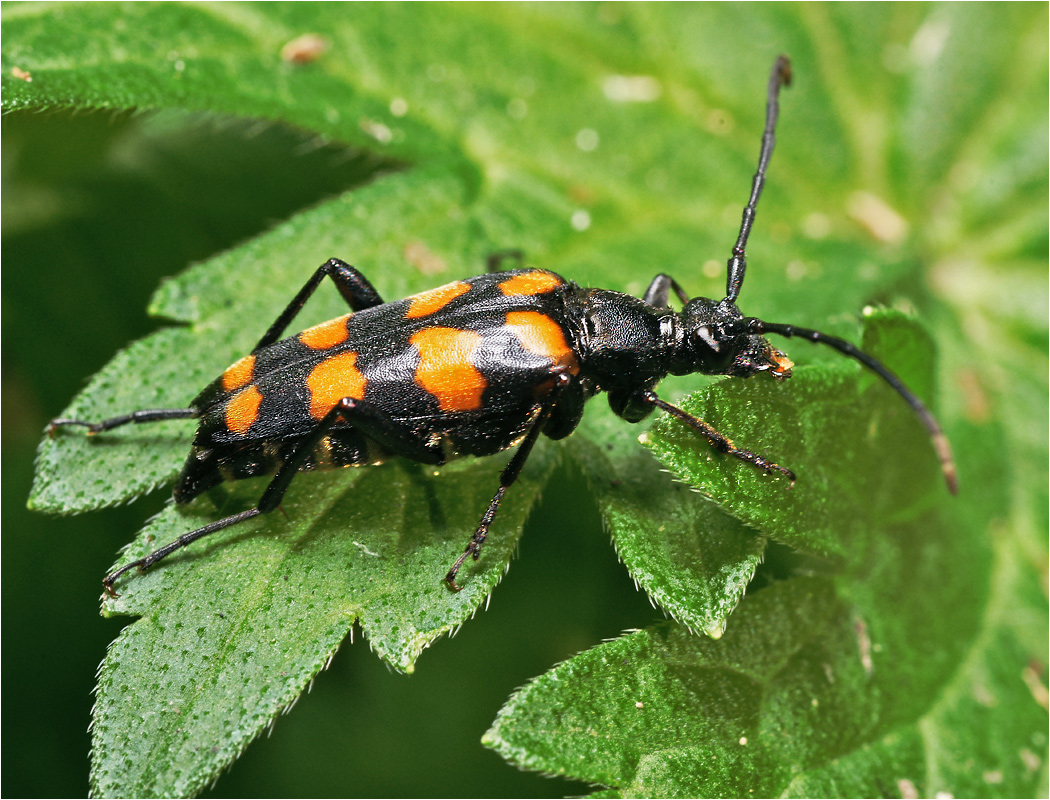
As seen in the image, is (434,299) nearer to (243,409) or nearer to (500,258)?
(500,258)

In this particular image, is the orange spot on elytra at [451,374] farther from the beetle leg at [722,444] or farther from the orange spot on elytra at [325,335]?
the beetle leg at [722,444]

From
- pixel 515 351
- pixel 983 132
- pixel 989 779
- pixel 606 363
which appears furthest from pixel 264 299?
pixel 983 132

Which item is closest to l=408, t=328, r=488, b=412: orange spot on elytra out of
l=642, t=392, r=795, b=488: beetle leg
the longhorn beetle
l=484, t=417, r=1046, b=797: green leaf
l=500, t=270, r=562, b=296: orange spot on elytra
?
the longhorn beetle

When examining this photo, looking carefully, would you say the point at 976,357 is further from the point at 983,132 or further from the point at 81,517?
the point at 81,517

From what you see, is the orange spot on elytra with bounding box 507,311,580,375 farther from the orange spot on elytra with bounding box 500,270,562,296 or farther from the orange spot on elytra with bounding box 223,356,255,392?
the orange spot on elytra with bounding box 223,356,255,392

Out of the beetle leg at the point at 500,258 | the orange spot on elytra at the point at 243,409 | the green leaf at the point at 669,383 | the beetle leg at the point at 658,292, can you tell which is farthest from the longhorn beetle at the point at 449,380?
the beetle leg at the point at 500,258
